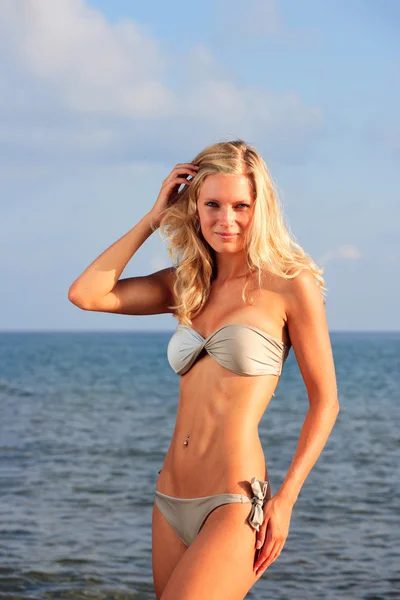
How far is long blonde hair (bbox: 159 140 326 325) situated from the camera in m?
3.58

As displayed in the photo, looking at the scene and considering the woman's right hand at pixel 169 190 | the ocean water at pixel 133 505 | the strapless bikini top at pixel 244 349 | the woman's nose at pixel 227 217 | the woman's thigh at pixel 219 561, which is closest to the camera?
the woman's thigh at pixel 219 561

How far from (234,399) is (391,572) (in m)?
5.92

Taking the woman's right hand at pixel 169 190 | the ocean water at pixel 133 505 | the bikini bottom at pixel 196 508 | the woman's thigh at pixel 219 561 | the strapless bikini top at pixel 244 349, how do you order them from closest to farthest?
1. the woman's thigh at pixel 219 561
2. the bikini bottom at pixel 196 508
3. the strapless bikini top at pixel 244 349
4. the woman's right hand at pixel 169 190
5. the ocean water at pixel 133 505

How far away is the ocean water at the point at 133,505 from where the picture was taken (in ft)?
27.6

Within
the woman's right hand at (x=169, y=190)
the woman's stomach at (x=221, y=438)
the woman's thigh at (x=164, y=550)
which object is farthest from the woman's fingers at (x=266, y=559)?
the woman's right hand at (x=169, y=190)

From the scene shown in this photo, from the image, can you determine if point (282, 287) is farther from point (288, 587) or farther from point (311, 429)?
point (288, 587)

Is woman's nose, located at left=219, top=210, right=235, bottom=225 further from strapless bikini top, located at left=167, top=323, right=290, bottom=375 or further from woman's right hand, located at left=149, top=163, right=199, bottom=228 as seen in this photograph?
strapless bikini top, located at left=167, top=323, right=290, bottom=375

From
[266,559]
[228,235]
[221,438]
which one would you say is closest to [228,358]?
[221,438]

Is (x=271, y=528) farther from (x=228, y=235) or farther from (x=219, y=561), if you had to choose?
(x=228, y=235)

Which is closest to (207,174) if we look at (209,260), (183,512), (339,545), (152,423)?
(209,260)

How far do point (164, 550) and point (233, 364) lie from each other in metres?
0.79

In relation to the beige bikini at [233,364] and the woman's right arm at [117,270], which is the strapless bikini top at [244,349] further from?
the woman's right arm at [117,270]

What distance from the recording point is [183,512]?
3553mm

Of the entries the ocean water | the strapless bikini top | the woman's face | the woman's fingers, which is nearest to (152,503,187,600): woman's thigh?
the woman's fingers
